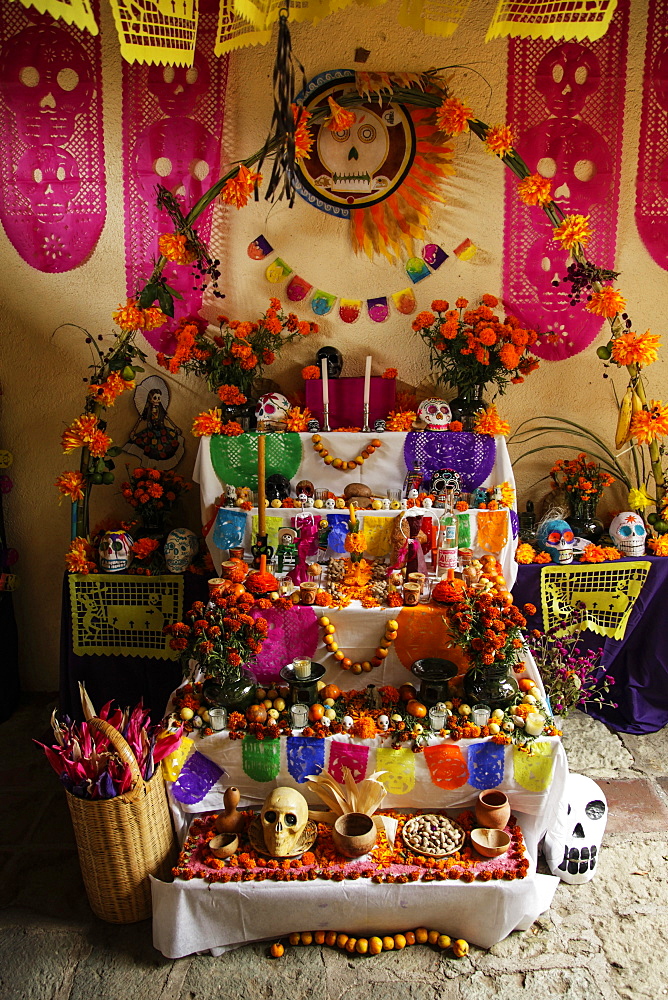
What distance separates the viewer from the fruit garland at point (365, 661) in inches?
114

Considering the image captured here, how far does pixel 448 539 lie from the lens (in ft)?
10.8

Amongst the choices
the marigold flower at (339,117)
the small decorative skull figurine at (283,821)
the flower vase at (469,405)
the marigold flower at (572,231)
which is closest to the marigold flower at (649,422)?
the flower vase at (469,405)

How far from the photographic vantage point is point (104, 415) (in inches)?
157

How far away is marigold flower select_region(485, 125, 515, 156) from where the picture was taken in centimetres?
342

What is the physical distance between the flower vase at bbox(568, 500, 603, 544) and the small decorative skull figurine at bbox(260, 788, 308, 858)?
2.15 m

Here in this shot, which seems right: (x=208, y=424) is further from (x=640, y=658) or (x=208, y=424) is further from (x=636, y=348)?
(x=640, y=658)

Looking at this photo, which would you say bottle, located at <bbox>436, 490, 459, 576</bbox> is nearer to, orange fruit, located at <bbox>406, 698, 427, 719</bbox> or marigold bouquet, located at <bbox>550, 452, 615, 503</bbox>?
orange fruit, located at <bbox>406, 698, 427, 719</bbox>

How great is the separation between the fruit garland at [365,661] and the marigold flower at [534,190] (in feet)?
7.02

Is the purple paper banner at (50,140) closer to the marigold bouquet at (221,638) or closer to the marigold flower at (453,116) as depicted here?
the marigold flower at (453,116)

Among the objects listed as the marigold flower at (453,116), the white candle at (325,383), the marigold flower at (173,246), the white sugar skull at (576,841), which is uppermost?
the marigold flower at (453,116)

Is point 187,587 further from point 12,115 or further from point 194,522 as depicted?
point 12,115

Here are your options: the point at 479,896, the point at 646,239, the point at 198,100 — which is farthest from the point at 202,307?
the point at 479,896

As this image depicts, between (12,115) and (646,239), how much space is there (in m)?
3.38

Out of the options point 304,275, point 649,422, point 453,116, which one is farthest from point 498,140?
point 649,422
